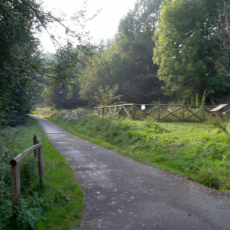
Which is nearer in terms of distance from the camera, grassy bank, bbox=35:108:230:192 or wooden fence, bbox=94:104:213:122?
→ grassy bank, bbox=35:108:230:192

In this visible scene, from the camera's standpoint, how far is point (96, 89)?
105 feet

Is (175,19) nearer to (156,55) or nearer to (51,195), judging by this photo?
(156,55)

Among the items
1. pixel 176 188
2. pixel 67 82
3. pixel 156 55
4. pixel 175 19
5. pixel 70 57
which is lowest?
pixel 176 188

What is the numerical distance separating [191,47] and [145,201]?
19.3m

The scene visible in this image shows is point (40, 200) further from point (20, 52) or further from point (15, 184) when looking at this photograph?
point (20, 52)

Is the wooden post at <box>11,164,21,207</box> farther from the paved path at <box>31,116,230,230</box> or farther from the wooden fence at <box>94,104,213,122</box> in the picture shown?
the wooden fence at <box>94,104,213,122</box>

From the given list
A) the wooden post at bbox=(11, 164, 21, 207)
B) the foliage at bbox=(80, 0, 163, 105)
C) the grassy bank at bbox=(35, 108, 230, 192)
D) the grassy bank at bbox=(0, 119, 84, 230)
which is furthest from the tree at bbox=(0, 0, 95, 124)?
the foliage at bbox=(80, 0, 163, 105)

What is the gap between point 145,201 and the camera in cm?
498

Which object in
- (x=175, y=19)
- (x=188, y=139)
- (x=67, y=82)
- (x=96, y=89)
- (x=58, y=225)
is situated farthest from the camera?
(x=96, y=89)

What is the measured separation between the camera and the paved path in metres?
4.04

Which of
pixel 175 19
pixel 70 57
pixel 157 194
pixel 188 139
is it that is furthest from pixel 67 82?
pixel 175 19

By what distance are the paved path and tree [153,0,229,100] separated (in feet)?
54.9

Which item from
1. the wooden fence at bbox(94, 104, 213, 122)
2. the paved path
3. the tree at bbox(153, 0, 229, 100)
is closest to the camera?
the paved path

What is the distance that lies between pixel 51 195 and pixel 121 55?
96.8 feet
